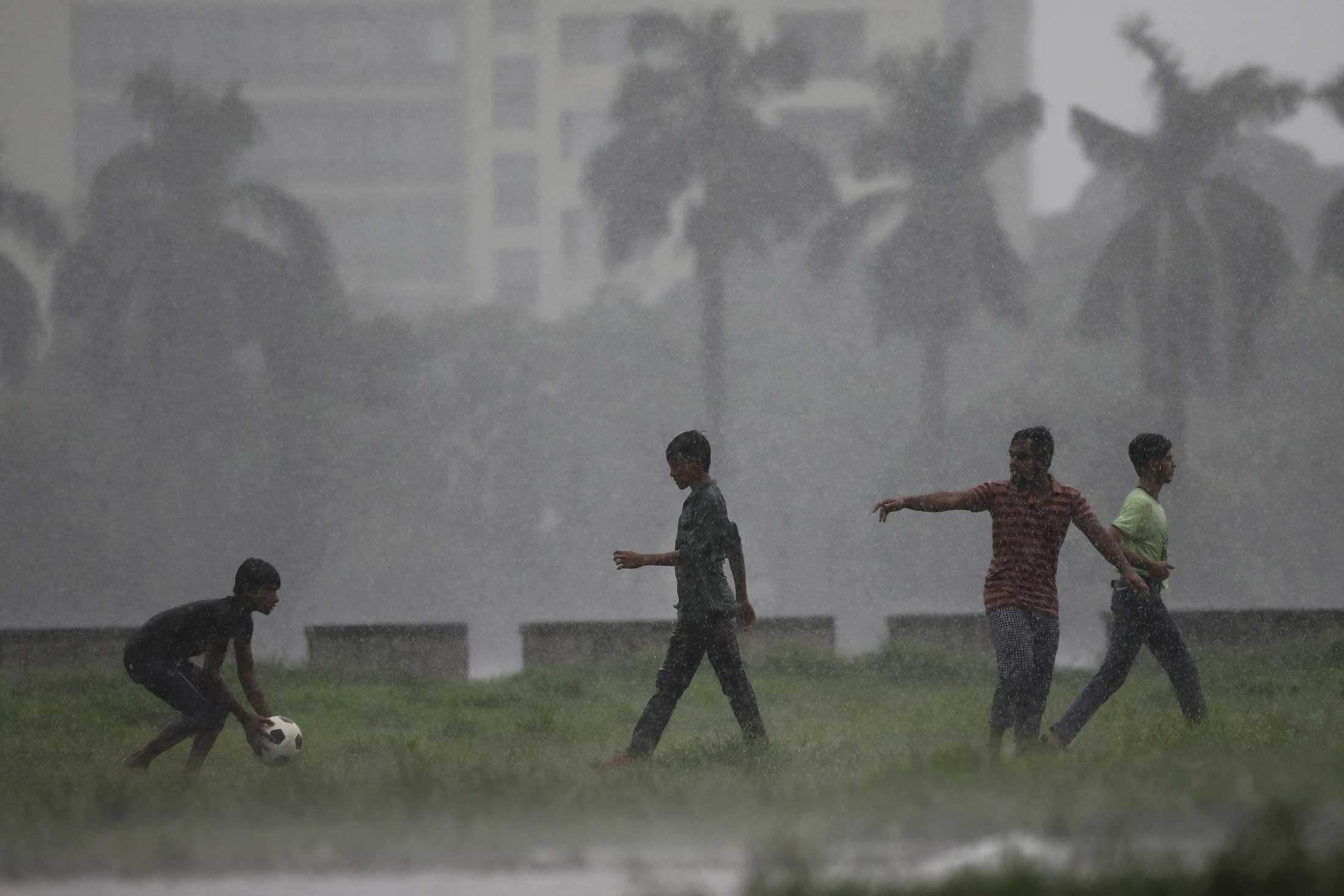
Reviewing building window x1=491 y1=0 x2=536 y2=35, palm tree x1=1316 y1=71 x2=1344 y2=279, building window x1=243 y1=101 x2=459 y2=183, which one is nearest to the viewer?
palm tree x1=1316 y1=71 x2=1344 y2=279

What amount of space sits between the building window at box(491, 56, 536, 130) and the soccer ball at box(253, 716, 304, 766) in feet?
124

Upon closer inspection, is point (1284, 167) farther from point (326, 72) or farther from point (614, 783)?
point (614, 783)

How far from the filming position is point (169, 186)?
3666cm

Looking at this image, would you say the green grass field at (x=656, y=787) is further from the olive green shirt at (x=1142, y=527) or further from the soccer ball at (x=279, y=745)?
the olive green shirt at (x=1142, y=527)

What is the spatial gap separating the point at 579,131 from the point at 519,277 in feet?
17.8

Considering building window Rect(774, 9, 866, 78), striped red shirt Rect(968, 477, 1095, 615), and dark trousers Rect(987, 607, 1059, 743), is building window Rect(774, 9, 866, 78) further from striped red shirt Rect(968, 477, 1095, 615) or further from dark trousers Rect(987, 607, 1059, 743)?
dark trousers Rect(987, 607, 1059, 743)

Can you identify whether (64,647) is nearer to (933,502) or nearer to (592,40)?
(933,502)

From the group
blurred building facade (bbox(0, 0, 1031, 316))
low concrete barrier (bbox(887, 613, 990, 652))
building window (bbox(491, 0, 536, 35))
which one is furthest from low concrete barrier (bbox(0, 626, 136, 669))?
building window (bbox(491, 0, 536, 35))

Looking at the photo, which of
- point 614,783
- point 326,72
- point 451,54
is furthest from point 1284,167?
point 614,783

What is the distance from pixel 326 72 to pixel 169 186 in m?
8.87

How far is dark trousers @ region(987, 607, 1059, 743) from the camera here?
24.8ft

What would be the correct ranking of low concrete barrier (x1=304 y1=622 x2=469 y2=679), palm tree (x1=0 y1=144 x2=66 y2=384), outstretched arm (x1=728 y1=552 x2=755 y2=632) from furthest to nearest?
palm tree (x1=0 y1=144 x2=66 y2=384)
low concrete barrier (x1=304 y1=622 x2=469 y2=679)
outstretched arm (x1=728 y1=552 x2=755 y2=632)

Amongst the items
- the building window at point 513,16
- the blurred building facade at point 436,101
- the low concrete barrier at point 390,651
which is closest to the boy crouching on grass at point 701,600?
the low concrete barrier at point 390,651

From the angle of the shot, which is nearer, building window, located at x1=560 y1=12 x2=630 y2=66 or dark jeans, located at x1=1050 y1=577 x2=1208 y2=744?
dark jeans, located at x1=1050 y1=577 x2=1208 y2=744
